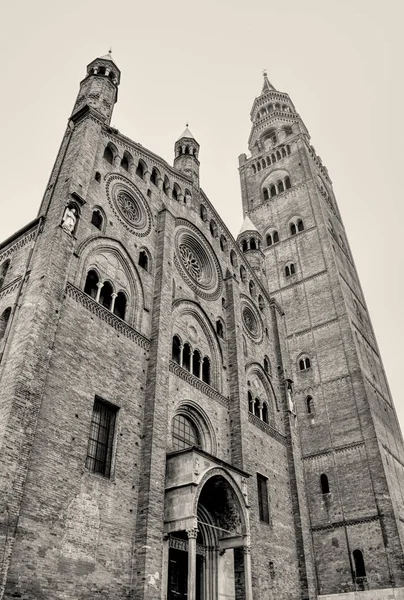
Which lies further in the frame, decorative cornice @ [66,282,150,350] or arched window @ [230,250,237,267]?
arched window @ [230,250,237,267]

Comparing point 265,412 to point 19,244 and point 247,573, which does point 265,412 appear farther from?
point 19,244

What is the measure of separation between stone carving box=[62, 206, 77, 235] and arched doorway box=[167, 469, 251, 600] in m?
8.90

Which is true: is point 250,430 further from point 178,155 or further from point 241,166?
point 241,166

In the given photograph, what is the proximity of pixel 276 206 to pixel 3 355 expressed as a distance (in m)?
36.8

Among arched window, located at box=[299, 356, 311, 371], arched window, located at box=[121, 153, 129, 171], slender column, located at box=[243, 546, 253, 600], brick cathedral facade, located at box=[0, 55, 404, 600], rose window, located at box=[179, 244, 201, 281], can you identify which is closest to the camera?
brick cathedral facade, located at box=[0, 55, 404, 600]

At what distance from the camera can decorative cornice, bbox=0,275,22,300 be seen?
52.4 ft

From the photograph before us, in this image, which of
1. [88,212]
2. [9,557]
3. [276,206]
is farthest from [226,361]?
[276,206]

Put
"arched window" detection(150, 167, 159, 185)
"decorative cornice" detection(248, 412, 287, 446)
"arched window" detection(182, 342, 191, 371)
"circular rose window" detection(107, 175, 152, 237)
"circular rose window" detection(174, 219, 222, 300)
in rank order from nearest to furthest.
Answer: "circular rose window" detection(107, 175, 152, 237)
"arched window" detection(182, 342, 191, 371)
"decorative cornice" detection(248, 412, 287, 446)
"circular rose window" detection(174, 219, 222, 300)
"arched window" detection(150, 167, 159, 185)

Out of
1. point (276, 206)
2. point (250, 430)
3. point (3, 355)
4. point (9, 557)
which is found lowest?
point (9, 557)

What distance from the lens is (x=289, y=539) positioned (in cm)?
2111

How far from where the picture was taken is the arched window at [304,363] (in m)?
35.3

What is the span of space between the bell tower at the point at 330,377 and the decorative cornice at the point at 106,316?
17.7m

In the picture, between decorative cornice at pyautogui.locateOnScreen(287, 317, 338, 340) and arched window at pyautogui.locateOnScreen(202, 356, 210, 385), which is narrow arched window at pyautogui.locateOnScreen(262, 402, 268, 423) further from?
decorative cornice at pyautogui.locateOnScreen(287, 317, 338, 340)

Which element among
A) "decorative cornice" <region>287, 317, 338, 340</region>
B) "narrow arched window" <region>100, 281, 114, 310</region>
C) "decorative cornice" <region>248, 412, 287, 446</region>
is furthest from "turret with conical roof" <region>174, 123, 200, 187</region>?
"decorative cornice" <region>287, 317, 338, 340</region>
